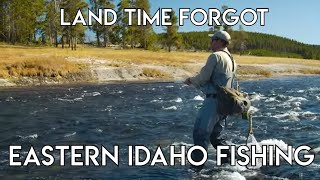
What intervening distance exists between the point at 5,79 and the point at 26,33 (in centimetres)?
4522

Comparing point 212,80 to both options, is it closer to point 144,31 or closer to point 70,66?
point 70,66

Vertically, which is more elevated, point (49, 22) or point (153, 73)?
point (49, 22)

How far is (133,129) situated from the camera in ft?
58.9

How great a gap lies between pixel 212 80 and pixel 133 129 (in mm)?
7792

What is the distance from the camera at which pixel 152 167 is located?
38.0ft

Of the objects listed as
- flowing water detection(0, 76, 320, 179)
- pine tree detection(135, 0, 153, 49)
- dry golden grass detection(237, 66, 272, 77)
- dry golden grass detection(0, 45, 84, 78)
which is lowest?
dry golden grass detection(237, 66, 272, 77)

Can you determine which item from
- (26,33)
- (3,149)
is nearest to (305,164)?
(3,149)

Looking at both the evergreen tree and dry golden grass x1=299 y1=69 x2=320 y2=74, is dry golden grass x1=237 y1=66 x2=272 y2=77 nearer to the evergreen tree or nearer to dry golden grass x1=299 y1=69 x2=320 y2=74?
dry golden grass x1=299 y1=69 x2=320 y2=74

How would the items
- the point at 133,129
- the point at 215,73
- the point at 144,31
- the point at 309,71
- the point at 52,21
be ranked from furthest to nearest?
the point at 144,31
the point at 52,21
the point at 309,71
the point at 133,129
the point at 215,73

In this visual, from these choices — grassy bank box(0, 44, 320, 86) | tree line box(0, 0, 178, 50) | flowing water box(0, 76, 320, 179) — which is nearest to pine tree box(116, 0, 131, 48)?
tree line box(0, 0, 178, 50)

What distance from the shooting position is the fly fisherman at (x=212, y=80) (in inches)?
415

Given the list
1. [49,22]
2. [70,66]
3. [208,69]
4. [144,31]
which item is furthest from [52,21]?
[208,69]

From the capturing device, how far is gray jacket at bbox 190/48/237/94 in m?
10.5

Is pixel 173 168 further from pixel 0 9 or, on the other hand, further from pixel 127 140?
pixel 0 9
